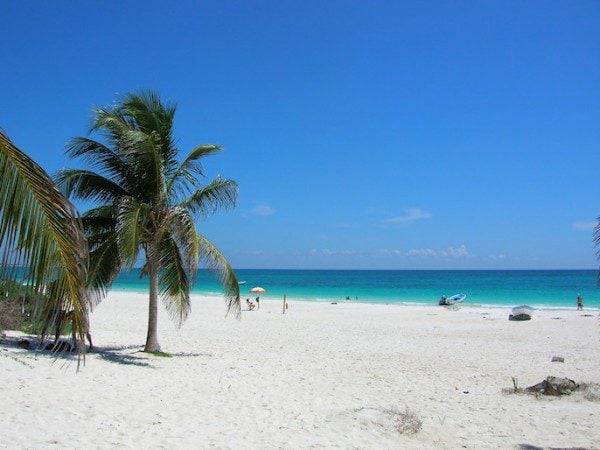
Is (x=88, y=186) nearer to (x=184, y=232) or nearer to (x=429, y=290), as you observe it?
(x=184, y=232)

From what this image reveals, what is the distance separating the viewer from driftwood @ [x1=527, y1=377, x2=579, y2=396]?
9.70 metres

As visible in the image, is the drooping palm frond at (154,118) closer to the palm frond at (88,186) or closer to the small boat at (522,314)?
the palm frond at (88,186)

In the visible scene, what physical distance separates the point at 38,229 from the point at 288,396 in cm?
679

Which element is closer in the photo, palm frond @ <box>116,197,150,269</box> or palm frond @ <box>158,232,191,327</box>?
palm frond @ <box>116,197,150,269</box>

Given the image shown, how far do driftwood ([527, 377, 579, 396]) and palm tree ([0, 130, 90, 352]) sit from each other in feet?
30.6

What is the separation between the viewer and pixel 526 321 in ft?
86.9

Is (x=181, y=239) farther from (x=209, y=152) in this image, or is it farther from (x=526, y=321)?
(x=526, y=321)

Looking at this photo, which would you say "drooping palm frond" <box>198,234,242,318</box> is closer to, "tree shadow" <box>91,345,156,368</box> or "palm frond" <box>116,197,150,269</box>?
"palm frond" <box>116,197,150,269</box>

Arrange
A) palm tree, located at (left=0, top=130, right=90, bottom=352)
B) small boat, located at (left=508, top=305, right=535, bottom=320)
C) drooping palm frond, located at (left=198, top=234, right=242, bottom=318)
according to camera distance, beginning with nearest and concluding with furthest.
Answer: palm tree, located at (left=0, top=130, right=90, bottom=352)
drooping palm frond, located at (left=198, top=234, right=242, bottom=318)
small boat, located at (left=508, top=305, right=535, bottom=320)

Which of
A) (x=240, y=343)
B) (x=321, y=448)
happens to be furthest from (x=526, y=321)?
(x=321, y=448)

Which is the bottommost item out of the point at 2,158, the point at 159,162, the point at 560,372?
the point at 560,372

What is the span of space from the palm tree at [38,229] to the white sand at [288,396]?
3.09 metres

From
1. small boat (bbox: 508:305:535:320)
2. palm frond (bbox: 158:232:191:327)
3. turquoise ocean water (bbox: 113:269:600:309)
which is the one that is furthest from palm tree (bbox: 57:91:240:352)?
small boat (bbox: 508:305:535:320)

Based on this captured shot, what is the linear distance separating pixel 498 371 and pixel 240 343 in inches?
313
